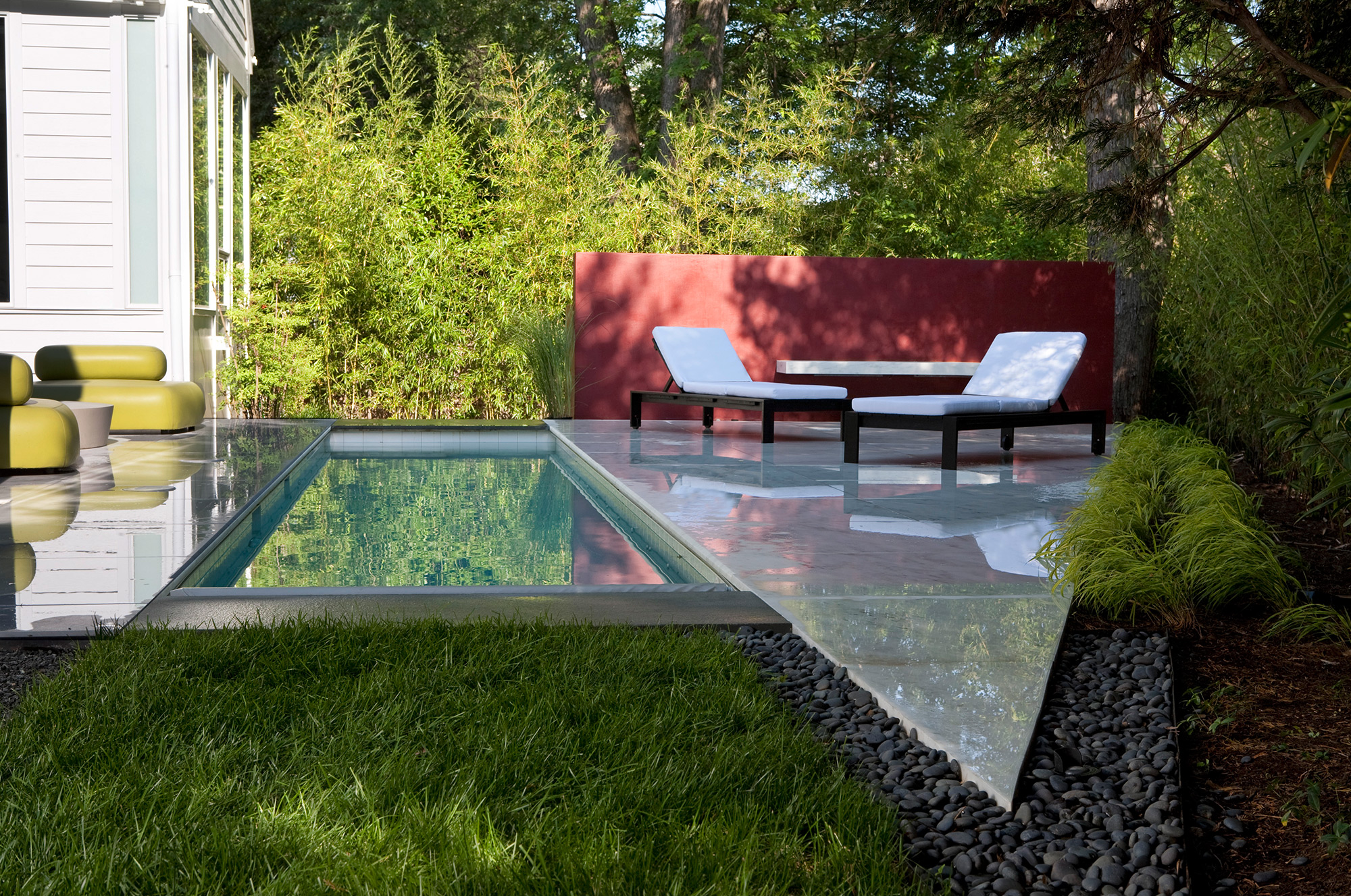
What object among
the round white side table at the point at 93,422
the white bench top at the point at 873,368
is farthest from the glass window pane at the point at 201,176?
the white bench top at the point at 873,368

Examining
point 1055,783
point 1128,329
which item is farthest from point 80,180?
point 1055,783

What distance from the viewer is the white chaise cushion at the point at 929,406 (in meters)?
6.62

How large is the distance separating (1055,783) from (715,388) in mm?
6655

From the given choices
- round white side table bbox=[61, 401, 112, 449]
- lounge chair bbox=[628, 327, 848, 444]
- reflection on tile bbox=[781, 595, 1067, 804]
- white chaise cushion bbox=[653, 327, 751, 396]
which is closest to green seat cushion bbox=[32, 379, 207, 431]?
round white side table bbox=[61, 401, 112, 449]

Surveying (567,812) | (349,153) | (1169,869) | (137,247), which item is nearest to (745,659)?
(567,812)

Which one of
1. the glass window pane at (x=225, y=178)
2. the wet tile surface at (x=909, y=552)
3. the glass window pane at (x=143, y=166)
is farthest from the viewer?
the glass window pane at (x=225, y=178)

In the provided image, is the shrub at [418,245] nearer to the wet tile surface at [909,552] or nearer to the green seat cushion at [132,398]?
the green seat cushion at [132,398]

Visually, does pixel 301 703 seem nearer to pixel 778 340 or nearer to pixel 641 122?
pixel 778 340

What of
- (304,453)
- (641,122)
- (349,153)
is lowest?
(304,453)

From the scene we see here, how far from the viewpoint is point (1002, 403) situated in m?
7.00

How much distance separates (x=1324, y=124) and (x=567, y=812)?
1.96 m

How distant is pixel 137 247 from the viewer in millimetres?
8891

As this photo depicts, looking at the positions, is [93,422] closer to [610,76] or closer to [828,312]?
[828,312]

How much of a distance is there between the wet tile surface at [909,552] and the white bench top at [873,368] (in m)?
2.35
